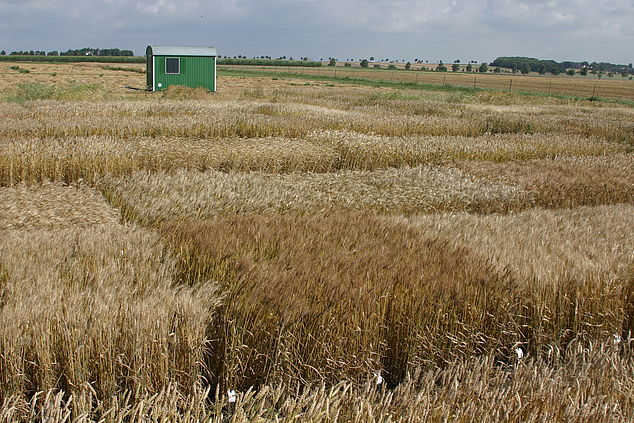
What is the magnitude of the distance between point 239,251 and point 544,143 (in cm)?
1274

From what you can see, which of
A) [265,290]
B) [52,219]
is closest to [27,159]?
[52,219]

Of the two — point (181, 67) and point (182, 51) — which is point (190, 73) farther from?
point (182, 51)

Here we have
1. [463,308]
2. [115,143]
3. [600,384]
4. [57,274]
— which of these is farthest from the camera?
[115,143]

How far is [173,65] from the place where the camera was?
105 feet

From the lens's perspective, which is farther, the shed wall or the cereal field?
the shed wall

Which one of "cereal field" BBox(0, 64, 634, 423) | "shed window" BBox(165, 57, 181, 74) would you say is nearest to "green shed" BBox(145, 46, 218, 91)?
"shed window" BBox(165, 57, 181, 74)

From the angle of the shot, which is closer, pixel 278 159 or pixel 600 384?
pixel 600 384

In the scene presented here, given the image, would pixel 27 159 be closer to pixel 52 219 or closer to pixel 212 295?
pixel 52 219

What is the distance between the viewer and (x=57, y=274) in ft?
12.4

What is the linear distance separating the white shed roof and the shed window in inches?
11.0

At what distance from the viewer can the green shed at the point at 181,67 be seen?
3171 centimetres

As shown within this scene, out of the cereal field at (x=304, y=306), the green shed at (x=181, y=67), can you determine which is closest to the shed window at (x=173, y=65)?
the green shed at (x=181, y=67)

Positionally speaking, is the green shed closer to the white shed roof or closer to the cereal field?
the white shed roof

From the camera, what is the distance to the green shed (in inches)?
1249
